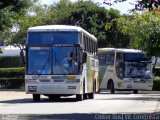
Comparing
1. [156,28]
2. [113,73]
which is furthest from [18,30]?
[156,28]

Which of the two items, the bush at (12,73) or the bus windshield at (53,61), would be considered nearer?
the bus windshield at (53,61)

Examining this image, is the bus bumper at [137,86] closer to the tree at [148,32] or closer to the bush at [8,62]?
the tree at [148,32]

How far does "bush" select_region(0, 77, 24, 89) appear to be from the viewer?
51.1 m

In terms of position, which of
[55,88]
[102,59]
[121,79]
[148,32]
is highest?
[148,32]

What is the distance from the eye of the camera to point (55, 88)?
2692 centimetres

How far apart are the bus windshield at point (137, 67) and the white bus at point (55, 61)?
17.4 m

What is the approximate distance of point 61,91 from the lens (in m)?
27.0

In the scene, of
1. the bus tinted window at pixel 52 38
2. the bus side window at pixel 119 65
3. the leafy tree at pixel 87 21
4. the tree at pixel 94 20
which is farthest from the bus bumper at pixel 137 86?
the bus tinted window at pixel 52 38

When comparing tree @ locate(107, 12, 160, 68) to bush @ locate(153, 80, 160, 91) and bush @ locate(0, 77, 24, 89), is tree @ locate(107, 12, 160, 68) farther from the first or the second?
bush @ locate(0, 77, 24, 89)

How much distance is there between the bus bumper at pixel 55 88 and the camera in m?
26.9

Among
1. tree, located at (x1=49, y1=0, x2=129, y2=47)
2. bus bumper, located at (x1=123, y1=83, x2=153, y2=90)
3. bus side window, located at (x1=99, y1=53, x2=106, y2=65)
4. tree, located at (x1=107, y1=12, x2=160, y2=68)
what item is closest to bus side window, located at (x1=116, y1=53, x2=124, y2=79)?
bus bumper, located at (x1=123, y1=83, x2=153, y2=90)

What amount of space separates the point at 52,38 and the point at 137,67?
60.6 ft

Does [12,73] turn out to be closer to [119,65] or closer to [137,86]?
[119,65]

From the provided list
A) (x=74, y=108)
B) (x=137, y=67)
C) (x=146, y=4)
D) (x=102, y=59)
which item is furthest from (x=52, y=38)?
(x=102, y=59)
